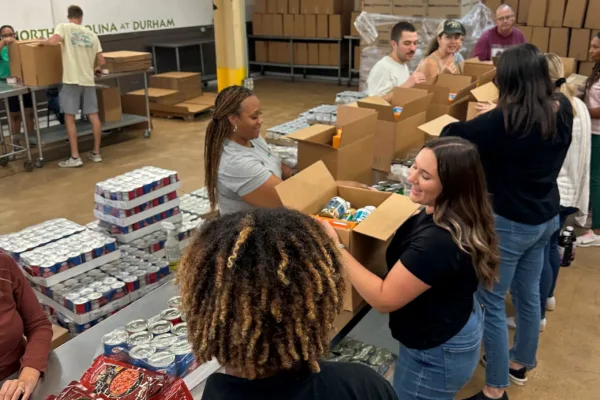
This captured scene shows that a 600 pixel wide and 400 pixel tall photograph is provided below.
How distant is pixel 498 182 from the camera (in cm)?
230

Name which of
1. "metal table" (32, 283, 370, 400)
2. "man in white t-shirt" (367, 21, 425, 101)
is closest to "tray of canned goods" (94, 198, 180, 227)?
"metal table" (32, 283, 370, 400)

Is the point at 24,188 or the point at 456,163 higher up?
the point at 456,163

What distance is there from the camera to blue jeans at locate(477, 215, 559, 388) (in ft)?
7.64

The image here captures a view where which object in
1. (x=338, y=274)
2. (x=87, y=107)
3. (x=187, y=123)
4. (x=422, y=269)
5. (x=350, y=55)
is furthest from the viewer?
(x=350, y=55)

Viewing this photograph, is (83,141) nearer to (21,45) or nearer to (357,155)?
(21,45)

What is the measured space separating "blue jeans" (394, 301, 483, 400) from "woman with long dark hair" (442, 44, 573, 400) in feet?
1.83

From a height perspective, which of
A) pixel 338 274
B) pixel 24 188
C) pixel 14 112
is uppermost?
pixel 338 274

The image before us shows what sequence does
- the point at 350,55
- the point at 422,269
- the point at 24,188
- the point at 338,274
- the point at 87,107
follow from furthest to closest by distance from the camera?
the point at 350,55 < the point at 87,107 < the point at 24,188 < the point at 422,269 < the point at 338,274

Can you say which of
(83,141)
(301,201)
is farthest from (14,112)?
(301,201)

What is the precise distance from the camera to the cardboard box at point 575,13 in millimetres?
6658

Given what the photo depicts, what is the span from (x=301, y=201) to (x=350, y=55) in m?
9.26

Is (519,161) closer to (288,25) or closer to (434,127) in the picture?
A: (434,127)

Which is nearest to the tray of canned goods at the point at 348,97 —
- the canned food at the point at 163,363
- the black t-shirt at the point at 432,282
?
the black t-shirt at the point at 432,282

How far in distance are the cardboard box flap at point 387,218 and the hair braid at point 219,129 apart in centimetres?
83
